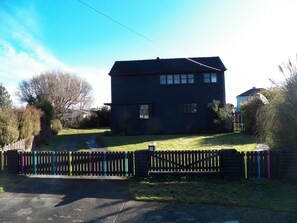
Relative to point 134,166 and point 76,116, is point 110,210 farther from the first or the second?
point 76,116

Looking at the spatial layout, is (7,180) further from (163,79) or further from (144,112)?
(163,79)

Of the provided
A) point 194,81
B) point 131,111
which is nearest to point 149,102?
point 131,111

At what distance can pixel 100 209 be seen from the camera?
6.19 m

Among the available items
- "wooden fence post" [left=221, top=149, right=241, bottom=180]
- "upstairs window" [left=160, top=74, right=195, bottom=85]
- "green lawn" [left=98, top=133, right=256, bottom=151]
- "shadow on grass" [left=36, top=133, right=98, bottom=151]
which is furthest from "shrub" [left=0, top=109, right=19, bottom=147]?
"upstairs window" [left=160, top=74, right=195, bottom=85]

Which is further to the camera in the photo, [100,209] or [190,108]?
[190,108]

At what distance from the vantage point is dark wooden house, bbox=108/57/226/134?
25.8m

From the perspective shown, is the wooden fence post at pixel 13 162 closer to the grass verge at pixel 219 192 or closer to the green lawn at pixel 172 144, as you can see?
the grass verge at pixel 219 192

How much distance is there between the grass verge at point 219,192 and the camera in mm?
6270

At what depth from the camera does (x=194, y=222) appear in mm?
5418

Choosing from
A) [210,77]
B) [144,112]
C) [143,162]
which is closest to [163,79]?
[144,112]

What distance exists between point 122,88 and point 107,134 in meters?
4.59

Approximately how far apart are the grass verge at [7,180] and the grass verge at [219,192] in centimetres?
342

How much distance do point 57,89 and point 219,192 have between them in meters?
37.0

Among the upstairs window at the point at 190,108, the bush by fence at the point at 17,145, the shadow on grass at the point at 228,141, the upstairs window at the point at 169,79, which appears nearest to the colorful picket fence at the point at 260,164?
the shadow on grass at the point at 228,141
